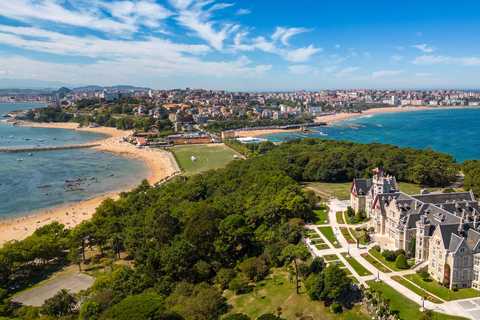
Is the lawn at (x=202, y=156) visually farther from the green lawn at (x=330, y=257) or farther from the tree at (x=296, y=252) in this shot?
the green lawn at (x=330, y=257)

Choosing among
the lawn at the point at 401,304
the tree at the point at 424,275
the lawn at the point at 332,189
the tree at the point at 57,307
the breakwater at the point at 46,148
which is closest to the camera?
the lawn at the point at 401,304

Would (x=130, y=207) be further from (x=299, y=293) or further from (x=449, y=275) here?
(x=449, y=275)

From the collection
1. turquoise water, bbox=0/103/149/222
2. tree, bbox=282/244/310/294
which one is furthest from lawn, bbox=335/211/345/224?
turquoise water, bbox=0/103/149/222

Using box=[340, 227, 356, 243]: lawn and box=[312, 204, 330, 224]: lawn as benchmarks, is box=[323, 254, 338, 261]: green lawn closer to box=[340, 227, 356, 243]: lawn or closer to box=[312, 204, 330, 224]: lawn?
box=[340, 227, 356, 243]: lawn

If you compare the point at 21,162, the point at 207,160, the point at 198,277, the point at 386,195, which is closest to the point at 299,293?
the point at 198,277

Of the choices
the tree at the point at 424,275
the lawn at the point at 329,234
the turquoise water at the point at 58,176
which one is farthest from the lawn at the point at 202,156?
the tree at the point at 424,275

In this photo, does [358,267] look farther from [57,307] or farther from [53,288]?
[53,288]

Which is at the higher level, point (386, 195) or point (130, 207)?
point (386, 195)
